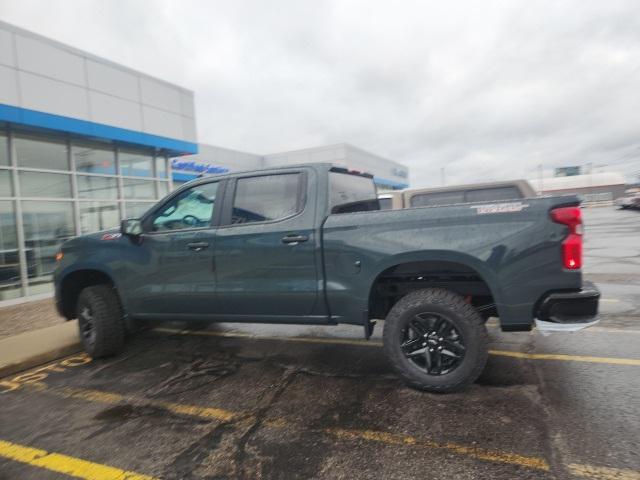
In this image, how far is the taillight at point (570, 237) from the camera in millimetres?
2920

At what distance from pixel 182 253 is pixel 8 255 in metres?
7.36

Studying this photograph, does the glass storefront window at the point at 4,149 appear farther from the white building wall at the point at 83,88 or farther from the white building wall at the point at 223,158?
the white building wall at the point at 223,158

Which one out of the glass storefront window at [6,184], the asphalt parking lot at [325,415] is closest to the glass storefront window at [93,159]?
the glass storefront window at [6,184]

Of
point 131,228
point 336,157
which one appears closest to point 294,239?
point 131,228

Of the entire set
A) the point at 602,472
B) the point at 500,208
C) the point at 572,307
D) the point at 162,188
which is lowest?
the point at 602,472

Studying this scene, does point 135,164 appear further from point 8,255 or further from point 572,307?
point 572,307

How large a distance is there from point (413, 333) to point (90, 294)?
364 cm

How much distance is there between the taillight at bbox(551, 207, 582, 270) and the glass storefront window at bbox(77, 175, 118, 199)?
36.8ft

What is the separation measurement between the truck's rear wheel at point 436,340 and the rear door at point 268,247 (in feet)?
2.66

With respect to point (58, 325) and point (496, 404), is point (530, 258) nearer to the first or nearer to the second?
point (496, 404)

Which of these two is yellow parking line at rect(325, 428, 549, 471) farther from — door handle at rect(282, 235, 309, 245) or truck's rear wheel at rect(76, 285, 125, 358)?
truck's rear wheel at rect(76, 285, 125, 358)

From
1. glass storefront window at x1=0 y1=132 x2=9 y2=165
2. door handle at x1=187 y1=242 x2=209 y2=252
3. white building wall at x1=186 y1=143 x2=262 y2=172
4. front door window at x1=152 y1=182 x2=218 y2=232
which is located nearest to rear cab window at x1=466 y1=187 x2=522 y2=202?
front door window at x1=152 y1=182 x2=218 y2=232

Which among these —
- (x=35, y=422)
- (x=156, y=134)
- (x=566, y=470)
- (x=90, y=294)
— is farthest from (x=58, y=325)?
(x=156, y=134)

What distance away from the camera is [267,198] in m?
3.93
